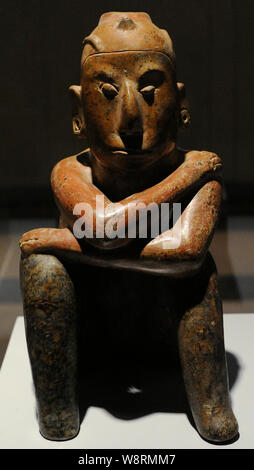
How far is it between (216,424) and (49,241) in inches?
25.2

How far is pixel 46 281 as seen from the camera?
1648 mm

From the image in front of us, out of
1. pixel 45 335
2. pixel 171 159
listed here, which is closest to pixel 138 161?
pixel 171 159

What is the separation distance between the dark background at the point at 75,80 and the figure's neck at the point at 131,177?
0.64 m

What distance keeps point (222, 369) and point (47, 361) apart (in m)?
0.47

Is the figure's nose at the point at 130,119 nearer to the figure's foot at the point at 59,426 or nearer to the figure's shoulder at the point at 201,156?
the figure's shoulder at the point at 201,156

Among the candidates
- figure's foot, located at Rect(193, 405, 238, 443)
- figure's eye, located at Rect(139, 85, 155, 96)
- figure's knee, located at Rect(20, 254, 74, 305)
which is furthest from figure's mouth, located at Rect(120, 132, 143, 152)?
figure's foot, located at Rect(193, 405, 238, 443)

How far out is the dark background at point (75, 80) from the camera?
7.05ft

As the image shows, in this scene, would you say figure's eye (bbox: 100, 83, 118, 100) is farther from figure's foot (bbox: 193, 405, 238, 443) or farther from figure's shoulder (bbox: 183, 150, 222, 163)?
Answer: figure's foot (bbox: 193, 405, 238, 443)

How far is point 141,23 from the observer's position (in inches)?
63.8

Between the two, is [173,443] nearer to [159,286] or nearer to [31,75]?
[159,286]

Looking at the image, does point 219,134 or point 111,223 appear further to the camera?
point 219,134

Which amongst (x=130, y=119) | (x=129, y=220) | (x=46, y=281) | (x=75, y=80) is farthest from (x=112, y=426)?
(x=75, y=80)

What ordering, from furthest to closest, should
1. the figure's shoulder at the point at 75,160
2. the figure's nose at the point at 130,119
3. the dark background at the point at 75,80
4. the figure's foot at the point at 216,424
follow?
the dark background at the point at 75,80
the figure's shoulder at the point at 75,160
the figure's foot at the point at 216,424
the figure's nose at the point at 130,119

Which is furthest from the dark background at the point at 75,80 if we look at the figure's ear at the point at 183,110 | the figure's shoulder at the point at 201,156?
the figure's shoulder at the point at 201,156
